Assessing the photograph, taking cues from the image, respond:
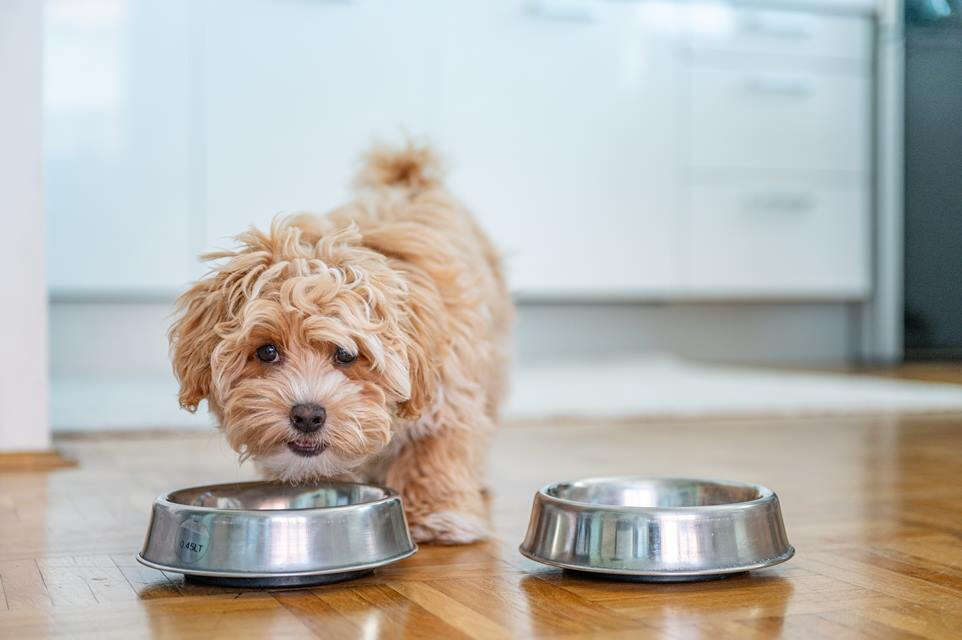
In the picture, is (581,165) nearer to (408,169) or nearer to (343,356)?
(408,169)

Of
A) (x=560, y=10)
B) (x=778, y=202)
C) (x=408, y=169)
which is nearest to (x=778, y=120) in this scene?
(x=778, y=202)

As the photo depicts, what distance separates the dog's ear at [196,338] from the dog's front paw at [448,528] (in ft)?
1.11

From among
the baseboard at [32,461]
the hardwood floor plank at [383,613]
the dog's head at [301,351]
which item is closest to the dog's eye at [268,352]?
the dog's head at [301,351]

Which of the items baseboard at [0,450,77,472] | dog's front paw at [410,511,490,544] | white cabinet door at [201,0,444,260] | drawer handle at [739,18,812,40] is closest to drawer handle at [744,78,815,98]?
drawer handle at [739,18,812,40]

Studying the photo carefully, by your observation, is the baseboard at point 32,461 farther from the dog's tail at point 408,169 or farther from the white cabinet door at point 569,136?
the white cabinet door at point 569,136

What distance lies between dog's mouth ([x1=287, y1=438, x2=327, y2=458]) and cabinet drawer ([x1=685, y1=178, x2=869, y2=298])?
357cm

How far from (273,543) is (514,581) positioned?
263 millimetres

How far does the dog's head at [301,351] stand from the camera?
144 centimetres

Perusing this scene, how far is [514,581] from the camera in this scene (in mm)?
1392

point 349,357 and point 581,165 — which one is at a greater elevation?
point 581,165

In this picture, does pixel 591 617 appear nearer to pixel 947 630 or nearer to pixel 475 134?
pixel 947 630

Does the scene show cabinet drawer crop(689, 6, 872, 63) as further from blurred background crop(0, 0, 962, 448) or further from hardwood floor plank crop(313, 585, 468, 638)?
hardwood floor plank crop(313, 585, 468, 638)

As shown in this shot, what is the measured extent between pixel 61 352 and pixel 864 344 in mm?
3181

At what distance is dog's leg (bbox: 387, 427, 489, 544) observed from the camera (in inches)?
65.9
